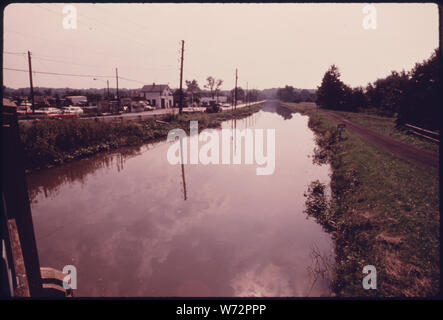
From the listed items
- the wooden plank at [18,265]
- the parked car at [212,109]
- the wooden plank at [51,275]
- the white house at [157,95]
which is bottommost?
the wooden plank at [51,275]

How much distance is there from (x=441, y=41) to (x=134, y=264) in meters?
6.93

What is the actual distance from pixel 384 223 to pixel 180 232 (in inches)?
236

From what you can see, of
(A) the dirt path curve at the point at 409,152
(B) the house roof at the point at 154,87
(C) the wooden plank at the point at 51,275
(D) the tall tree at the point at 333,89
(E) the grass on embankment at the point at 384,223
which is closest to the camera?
(C) the wooden plank at the point at 51,275

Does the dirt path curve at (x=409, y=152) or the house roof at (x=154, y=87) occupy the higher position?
the house roof at (x=154, y=87)

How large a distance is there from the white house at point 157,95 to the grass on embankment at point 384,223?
190 ft

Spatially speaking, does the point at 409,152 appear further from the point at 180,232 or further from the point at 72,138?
the point at 72,138

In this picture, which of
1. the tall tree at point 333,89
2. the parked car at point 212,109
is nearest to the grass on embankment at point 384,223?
the parked car at point 212,109

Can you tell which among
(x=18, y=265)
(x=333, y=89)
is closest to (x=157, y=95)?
(x=333, y=89)

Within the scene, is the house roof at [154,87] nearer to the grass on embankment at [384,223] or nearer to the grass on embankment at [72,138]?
the grass on embankment at [72,138]

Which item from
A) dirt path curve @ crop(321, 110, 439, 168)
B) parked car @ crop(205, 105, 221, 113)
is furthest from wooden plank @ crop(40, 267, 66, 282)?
parked car @ crop(205, 105, 221, 113)

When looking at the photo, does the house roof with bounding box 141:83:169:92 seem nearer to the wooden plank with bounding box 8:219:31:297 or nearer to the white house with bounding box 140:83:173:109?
the white house with bounding box 140:83:173:109

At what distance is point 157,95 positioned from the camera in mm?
62812

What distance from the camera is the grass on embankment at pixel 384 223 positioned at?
15.9 feet

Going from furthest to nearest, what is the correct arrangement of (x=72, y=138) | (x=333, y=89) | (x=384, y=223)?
(x=333, y=89), (x=72, y=138), (x=384, y=223)
